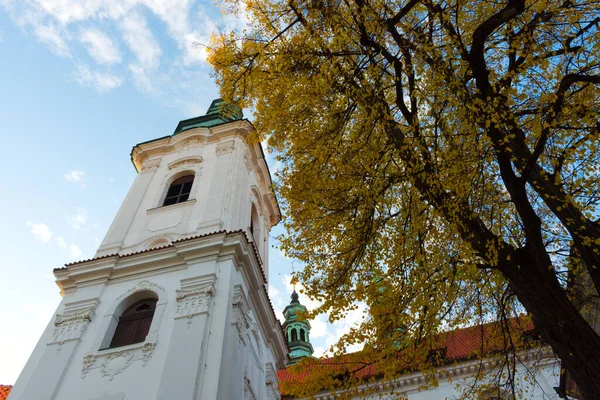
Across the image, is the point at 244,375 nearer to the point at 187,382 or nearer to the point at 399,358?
the point at 187,382

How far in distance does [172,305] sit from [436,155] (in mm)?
7609

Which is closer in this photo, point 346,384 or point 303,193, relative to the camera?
point 346,384

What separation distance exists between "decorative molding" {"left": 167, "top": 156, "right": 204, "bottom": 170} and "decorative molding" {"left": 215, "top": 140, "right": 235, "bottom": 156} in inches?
26.9

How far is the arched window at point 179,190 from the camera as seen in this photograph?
1656 cm

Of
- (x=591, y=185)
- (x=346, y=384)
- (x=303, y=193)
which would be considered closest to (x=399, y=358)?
(x=346, y=384)

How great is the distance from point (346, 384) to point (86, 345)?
669 cm

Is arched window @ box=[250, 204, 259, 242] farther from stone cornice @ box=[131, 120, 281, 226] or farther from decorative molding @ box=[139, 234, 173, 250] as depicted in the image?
decorative molding @ box=[139, 234, 173, 250]

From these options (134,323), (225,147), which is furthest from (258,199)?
(134,323)

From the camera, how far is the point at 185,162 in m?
18.1

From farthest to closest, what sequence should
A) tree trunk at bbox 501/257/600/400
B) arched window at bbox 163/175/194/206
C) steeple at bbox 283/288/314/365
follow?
steeple at bbox 283/288/314/365 < arched window at bbox 163/175/194/206 < tree trunk at bbox 501/257/600/400

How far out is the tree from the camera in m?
6.21

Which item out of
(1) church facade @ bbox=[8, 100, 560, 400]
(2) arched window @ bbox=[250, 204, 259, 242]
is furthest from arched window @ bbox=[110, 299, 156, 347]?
(2) arched window @ bbox=[250, 204, 259, 242]

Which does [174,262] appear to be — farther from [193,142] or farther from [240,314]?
[193,142]

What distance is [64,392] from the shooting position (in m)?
10.6
